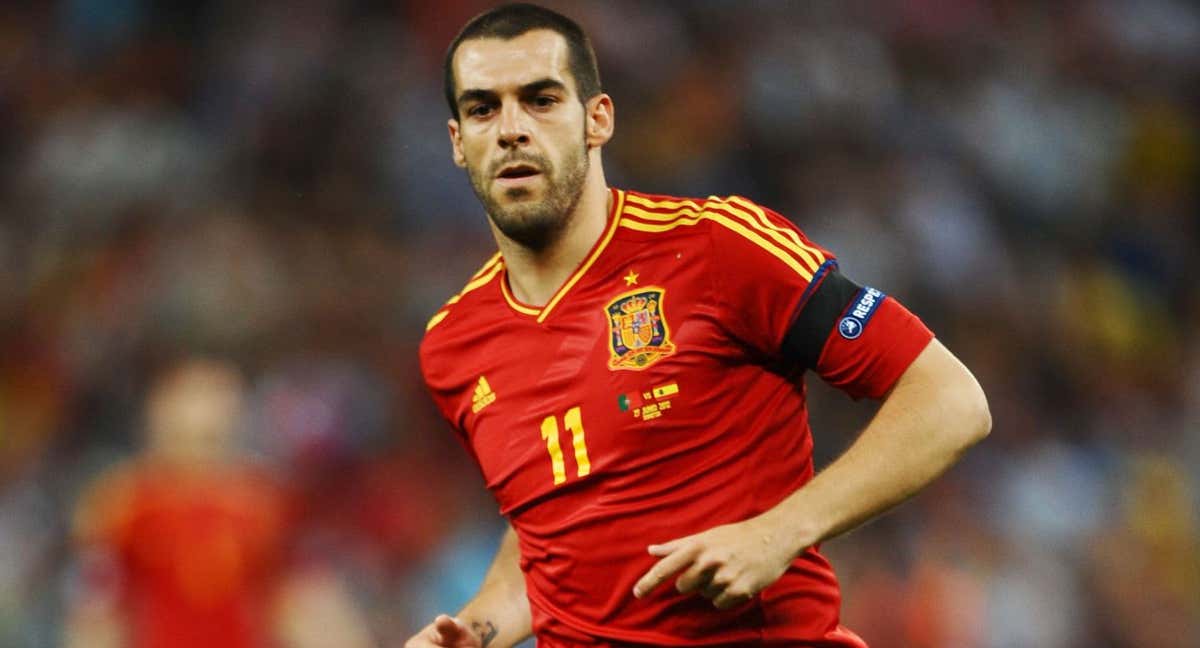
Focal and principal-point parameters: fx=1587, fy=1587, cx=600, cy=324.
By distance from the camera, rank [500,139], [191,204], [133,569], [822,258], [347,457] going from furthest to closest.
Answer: [191,204]
[347,457]
[133,569]
[500,139]
[822,258]

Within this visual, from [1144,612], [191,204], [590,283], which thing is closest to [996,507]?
[1144,612]

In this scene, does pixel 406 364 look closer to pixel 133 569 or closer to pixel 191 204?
pixel 191 204

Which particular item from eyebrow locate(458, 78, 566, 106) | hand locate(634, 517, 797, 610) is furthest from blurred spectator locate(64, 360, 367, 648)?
hand locate(634, 517, 797, 610)

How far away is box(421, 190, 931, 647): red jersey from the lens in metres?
3.19

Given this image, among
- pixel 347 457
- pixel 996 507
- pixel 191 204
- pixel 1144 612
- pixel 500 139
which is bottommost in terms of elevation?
pixel 1144 612

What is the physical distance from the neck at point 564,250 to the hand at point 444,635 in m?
0.74

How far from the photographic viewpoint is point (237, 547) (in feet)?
20.6

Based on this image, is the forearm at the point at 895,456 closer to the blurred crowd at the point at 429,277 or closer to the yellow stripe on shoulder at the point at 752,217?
the yellow stripe on shoulder at the point at 752,217

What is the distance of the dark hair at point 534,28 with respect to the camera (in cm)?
354

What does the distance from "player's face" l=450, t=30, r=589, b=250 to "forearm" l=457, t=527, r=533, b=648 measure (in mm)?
852

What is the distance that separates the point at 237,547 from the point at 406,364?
2314 mm

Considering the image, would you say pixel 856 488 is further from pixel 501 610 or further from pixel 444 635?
pixel 501 610

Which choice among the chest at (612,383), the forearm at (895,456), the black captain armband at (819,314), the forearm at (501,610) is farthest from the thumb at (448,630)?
the black captain armband at (819,314)

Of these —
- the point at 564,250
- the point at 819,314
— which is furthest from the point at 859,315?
the point at 564,250
